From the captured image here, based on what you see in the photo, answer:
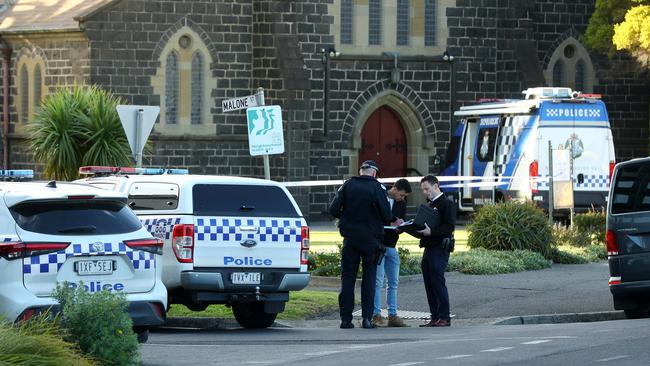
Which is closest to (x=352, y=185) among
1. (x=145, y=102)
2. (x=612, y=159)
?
(x=612, y=159)

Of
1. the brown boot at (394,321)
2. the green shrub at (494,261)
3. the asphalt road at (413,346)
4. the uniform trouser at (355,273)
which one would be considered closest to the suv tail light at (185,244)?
the asphalt road at (413,346)

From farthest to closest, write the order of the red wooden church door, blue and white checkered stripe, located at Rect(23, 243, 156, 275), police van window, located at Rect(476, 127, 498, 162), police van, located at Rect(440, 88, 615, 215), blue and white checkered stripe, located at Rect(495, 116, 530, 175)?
the red wooden church door, police van window, located at Rect(476, 127, 498, 162), blue and white checkered stripe, located at Rect(495, 116, 530, 175), police van, located at Rect(440, 88, 615, 215), blue and white checkered stripe, located at Rect(23, 243, 156, 275)

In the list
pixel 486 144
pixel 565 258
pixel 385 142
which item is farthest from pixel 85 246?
pixel 385 142

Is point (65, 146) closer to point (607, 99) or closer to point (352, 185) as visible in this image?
point (352, 185)

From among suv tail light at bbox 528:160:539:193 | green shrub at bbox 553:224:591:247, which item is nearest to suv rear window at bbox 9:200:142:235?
green shrub at bbox 553:224:591:247

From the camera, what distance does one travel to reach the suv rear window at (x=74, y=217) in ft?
44.2

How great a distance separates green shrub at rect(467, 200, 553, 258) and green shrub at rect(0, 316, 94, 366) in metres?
14.3

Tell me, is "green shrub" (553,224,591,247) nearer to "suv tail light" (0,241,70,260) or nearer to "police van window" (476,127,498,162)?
"police van window" (476,127,498,162)

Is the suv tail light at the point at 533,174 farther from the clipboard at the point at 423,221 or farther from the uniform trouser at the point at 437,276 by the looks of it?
the clipboard at the point at 423,221

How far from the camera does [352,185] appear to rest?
17516 millimetres

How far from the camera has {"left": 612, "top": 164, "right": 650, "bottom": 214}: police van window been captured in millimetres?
17438

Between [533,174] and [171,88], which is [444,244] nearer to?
[533,174]

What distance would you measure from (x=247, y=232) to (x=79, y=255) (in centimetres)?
369

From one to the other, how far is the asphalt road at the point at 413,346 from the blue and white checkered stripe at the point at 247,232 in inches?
40.4
